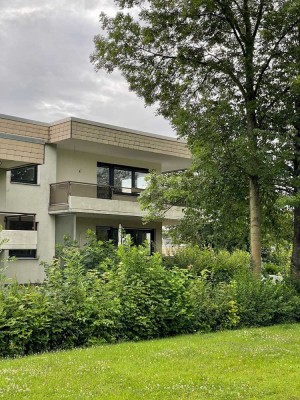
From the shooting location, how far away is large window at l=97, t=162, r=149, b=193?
26844 millimetres

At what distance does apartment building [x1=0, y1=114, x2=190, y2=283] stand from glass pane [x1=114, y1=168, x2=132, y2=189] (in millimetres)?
54

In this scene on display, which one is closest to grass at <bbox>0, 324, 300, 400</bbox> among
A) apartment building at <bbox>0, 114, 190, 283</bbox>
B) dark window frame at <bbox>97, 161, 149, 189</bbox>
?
apartment building at <bbox>0, 114, 190, 283</bbox>

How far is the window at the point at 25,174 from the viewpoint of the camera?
2335cm

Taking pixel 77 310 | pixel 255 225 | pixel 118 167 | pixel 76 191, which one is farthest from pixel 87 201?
pixel 77 310

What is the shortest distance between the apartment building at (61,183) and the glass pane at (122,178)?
0.18 ft

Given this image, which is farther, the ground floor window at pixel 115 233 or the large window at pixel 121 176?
the large window at pixel 121 176

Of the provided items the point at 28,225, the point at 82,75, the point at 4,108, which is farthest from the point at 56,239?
the point at 82,75

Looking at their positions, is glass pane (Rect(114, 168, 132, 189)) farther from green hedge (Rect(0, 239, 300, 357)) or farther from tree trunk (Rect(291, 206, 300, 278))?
green hedge (Rect(0, 239, 300, 357))

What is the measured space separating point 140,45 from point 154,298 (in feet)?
28.5

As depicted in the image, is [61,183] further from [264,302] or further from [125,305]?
[125,305]

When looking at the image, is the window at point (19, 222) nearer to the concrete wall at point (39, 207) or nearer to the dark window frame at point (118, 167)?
the concrete wall at point (39, 207)

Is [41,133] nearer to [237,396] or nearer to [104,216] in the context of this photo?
[104,216]

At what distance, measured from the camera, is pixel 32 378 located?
23.8 feet

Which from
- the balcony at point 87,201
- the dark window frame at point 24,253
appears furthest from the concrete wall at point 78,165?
the dark window frame at point 24,253
